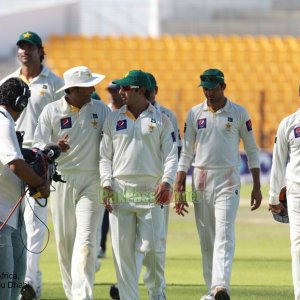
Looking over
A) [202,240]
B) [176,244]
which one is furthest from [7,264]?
[176,244]

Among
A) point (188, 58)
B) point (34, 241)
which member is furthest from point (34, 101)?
point (188, 58)

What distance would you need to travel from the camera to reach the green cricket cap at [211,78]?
34.7 ft

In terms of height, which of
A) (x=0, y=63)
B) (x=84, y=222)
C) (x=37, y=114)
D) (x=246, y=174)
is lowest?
(x=84, y=222)

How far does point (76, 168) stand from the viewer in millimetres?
10039

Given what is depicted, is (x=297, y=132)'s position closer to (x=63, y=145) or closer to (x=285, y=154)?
(x=285, y=154)

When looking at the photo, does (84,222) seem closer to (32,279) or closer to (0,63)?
(32,279)

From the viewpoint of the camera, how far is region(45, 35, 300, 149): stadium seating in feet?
116

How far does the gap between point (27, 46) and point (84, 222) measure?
6.97 ft

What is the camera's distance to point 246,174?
30797 millimetres

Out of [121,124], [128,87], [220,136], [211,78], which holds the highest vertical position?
[211,78]

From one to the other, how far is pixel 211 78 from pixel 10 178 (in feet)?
11.1

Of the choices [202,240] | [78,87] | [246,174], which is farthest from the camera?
[246,174]

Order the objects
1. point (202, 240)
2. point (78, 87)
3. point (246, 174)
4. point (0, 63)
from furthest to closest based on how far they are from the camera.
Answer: point (0, 63) < point (246, 174) < point (202, 240) < point (78, 87)

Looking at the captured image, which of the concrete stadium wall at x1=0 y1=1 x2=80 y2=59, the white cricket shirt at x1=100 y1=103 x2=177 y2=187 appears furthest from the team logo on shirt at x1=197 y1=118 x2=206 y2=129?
the concrete stadium wall at x1=0 y1=1 x2=80 y2=59
